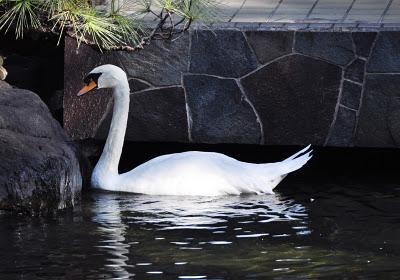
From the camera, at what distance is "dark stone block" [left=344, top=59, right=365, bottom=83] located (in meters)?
9.41

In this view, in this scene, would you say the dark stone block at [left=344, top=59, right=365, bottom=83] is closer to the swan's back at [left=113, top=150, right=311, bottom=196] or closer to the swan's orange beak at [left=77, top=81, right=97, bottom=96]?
the swan's back at [left=113, top=150, right=311, bottom=196]

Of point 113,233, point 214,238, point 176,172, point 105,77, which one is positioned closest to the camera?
point 214,238

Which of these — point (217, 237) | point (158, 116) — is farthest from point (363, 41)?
point (217, 237)

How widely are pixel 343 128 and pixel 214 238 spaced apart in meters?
2.44

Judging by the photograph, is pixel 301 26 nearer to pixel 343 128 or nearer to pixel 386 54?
pixel 386 54

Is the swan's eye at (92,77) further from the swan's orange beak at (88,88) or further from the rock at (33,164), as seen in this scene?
the rock at (33,164)

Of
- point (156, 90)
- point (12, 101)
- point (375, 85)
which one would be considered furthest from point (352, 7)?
point (12, 101)

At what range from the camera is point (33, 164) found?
8.05 m

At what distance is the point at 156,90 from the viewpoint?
9695 mm

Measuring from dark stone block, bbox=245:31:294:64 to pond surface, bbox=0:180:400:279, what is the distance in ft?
3.80

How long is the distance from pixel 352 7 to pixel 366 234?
3.25m

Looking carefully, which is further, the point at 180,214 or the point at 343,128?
the point at 343,128

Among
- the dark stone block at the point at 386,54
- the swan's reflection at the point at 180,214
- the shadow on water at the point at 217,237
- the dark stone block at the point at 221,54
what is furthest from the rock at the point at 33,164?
the dark stone block at the point at 386,54

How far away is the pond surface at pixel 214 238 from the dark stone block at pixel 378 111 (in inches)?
23.8
